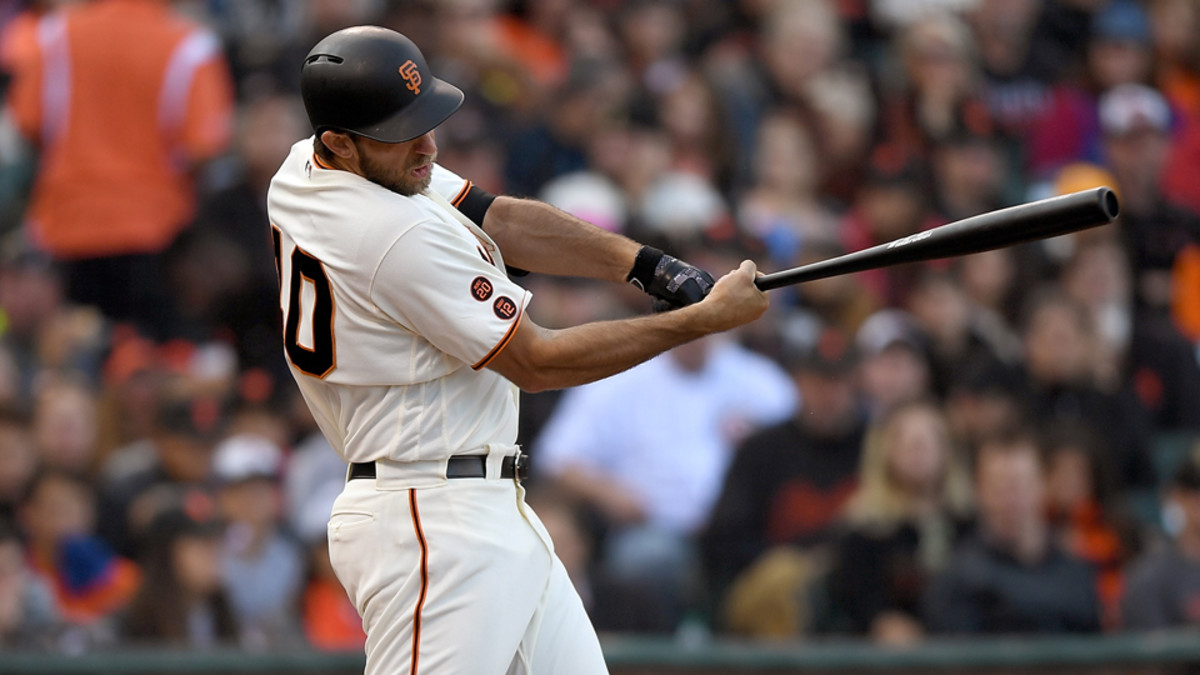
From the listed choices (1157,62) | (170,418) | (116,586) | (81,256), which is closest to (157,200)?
(81,256)

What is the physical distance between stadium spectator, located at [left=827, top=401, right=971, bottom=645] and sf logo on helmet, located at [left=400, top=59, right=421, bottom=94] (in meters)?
3.51

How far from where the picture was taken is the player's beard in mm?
3791

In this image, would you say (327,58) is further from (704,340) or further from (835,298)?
(835,298)

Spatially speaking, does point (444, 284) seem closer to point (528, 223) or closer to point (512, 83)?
point (528, 223)

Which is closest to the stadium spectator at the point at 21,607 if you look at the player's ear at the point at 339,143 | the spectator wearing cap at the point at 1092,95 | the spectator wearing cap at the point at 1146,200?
the player's ear at the point at 339,143

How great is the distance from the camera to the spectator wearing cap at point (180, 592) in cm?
656

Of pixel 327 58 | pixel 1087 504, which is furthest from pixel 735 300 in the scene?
pixel 1087 504

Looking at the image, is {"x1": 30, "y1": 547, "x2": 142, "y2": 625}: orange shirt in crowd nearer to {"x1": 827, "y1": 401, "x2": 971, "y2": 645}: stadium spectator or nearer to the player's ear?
{"x1": 827, "y1": 401, "x2": 971, "y2": 645}: stadium spectator

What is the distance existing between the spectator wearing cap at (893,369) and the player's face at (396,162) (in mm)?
3738

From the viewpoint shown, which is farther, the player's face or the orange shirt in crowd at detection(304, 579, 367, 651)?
the orange shirt in crowd at detection(304, 579, 367, 651)

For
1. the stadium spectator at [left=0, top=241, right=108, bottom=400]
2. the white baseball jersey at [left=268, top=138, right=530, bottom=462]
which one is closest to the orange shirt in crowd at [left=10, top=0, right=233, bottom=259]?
the stadium spectator at [left=0, top=241, right=108, bottom=400]

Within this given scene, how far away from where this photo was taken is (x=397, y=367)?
3768 millimetres

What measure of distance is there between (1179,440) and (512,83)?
4017 millimetres

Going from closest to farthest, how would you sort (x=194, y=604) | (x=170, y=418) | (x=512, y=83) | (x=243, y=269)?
(x=194, y=604)
(x=170, y=418)
(x=243, y=269)
(x=512, y=83)
